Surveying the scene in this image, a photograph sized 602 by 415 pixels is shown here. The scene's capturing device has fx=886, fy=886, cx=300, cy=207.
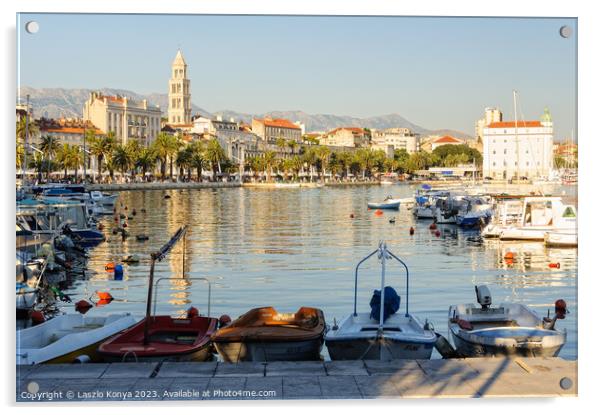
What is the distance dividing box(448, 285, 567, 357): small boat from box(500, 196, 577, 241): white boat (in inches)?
719

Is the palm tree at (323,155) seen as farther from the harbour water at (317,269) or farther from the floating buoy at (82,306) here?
the floating buoy at (82,306)

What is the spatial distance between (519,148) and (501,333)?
4.82 metres

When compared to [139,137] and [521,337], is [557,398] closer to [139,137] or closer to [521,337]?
[521,337]

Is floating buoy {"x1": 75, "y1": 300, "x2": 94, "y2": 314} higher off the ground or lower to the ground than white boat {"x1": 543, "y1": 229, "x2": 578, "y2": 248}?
lower

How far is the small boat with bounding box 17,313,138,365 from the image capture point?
31.8 feet

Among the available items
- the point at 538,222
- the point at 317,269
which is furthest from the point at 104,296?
the point at 538,222

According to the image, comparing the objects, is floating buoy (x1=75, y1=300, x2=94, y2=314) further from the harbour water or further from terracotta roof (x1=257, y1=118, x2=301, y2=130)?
terracotta roof (x1=257, y1=118, x2=301, y2=130)

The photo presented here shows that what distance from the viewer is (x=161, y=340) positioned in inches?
432

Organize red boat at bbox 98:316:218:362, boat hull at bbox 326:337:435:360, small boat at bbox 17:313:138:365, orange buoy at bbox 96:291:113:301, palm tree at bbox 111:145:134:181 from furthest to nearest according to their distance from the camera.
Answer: palm tree at bbox 111:145:134:181, orange buoy at bbox 96:291:113:301, boat hull at bbox 326:337:435:360, small boat at bbox 17:313:138:365, red boat at bbox 98:316:218:362

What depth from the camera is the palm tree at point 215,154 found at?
114 m

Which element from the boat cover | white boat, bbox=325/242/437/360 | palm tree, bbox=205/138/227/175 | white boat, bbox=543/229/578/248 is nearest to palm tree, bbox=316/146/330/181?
palm tree, bbox=205/138/227/175

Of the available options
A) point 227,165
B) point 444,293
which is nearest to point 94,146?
point 227,165

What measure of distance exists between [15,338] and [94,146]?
75125mm

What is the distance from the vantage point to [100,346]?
9.93 m
